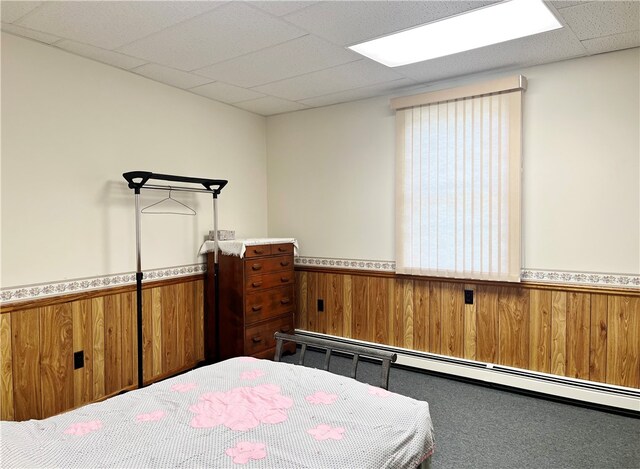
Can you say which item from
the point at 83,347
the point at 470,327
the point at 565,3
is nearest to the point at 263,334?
the point at 83,347

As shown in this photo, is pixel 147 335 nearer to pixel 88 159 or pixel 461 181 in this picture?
pixel 88 159

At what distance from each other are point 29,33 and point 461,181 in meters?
3.19

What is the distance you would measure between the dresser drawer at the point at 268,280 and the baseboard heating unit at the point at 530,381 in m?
1.14

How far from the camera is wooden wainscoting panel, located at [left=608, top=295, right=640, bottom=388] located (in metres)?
2.98

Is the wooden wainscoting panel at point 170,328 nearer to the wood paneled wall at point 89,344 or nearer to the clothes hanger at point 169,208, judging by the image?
the wood paneled wall at point 89,344

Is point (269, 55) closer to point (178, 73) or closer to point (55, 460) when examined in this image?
point (178, 73)

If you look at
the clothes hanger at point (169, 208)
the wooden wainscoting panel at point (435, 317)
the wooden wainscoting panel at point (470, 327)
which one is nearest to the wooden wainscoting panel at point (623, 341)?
the wooden wainscoting panel at point (470, 327)

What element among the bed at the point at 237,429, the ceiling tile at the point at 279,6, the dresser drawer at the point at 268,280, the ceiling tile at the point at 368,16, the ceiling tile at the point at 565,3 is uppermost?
the ceiling tile at the point at 565,3

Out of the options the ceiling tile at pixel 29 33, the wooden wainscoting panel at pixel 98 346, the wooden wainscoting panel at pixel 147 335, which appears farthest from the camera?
the wooden wainscoting panel at pixel 147 335

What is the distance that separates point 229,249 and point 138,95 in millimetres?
1452

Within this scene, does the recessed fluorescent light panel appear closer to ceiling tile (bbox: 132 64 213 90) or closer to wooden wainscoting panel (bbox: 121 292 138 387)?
ceiling tile (bbox: 132 64 213 90)

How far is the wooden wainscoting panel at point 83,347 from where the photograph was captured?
2994 mm

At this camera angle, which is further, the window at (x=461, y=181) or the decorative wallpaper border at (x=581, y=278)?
the window at (x=461, y=181)

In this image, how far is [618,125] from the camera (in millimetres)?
3010
